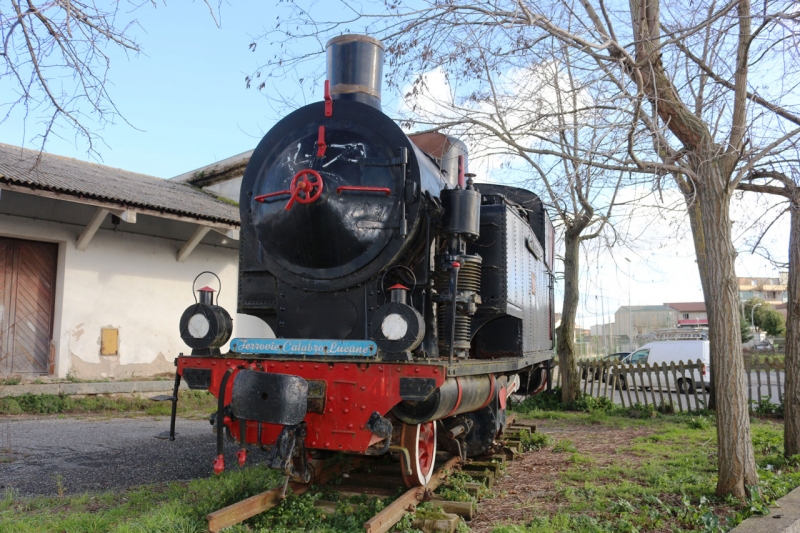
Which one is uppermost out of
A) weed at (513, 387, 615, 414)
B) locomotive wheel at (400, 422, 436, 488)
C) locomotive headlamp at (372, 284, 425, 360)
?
locomotive headlamp at (372, 284, 425, 360)

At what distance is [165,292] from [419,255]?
860 centimetres

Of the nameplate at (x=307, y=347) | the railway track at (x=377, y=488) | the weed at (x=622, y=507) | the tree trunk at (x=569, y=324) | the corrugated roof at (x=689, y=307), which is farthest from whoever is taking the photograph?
the corrugated roof at (x=689, y=307)

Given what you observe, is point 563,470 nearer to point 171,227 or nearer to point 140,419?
point 140,419

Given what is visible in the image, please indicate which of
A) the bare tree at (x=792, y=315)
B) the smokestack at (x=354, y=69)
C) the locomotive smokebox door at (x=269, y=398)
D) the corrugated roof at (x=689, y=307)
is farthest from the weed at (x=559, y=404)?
the corrugated roof at (x=689, y=307)

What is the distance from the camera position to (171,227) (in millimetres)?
11977

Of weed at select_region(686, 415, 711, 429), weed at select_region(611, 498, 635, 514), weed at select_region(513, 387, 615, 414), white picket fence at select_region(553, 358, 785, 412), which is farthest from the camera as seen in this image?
weed at select_region(513, 387, 615, 414)

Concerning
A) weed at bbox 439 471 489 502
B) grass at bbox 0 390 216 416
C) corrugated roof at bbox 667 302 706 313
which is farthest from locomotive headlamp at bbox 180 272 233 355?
corrugated roof at bbox 667 302 706 313

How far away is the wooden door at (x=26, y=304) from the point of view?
10.1m

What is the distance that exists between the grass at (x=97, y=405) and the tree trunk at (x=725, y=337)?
27.1 ft

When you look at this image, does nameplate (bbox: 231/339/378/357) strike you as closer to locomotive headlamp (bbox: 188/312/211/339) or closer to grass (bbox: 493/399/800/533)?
locomotive headlamp (bbox: 188/312/211/339)

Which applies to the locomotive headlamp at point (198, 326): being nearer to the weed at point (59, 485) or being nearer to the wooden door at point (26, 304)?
the weed at point (59, 485)

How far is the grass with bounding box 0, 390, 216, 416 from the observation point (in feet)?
Result: 30.4

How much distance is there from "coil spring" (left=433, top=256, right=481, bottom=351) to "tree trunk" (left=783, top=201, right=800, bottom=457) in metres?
3.96

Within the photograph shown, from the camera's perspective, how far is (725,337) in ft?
17.0
